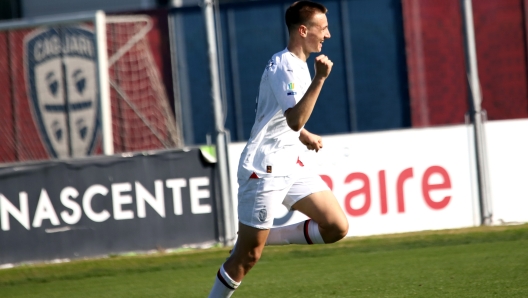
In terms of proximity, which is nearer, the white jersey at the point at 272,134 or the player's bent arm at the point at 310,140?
the white jersey at the point at 272,134

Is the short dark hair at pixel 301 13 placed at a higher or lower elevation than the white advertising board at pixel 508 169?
higher

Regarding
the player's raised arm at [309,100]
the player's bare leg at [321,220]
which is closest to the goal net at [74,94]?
the player's bare leg at [321,220]

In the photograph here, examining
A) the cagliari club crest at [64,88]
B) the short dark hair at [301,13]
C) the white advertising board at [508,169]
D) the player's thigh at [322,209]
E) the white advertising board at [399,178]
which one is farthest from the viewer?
the cagliari club crest at [64,88]

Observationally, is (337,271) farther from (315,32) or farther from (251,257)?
(315,32)

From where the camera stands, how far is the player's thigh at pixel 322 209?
5359mm

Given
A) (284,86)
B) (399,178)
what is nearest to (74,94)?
(399,178)

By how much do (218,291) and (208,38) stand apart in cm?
489

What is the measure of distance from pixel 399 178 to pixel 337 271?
2.43 m

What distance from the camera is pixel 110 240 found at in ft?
30.1

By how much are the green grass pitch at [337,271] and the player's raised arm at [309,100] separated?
170 centimetres

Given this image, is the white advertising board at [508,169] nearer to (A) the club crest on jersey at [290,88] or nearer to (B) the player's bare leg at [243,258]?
(B) the player's bare leg at [243,258]

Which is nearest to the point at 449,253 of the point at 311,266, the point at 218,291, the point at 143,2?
the point at 311,266

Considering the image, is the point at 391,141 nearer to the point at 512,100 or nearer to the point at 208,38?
the point at 208,38

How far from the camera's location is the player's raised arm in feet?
15.8
